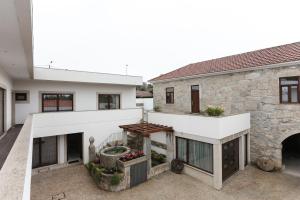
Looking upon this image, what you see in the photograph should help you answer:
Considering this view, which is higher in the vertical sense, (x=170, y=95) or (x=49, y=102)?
(x=170, y=95)

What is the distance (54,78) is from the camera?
11812 millimetres

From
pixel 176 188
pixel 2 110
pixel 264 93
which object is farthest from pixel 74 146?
pixel 264 93

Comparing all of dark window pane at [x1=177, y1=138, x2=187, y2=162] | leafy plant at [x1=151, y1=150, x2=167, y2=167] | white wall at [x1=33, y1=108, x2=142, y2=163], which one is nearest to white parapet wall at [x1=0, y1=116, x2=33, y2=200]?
white wall at [x1=33, y1=108, x2=142, y2=163]

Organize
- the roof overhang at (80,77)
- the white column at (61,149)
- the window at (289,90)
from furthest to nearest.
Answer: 1. the white column at (61,149)
2. the roof overhang at (80,77)
3. the window at (289,90)

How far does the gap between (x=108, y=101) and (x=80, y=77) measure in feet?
11.0

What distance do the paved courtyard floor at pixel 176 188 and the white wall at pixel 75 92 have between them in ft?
15.4

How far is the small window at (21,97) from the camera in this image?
37.7ft

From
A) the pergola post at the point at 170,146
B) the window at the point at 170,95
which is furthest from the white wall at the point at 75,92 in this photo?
the pergola post at the point at 170,146

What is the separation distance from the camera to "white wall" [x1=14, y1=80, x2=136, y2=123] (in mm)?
11653

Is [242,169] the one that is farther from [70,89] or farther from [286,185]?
[70,89]

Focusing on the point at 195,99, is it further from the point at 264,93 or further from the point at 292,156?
the point at 292,156

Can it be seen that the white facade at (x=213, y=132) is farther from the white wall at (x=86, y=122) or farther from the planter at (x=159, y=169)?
the white wall at (x=86, y=122)

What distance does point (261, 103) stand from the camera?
1101 cm

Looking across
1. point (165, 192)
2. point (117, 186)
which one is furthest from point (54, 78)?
point (165, 192)
